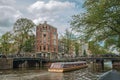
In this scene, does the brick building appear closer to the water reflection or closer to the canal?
the canal

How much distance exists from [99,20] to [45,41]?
2739 inches

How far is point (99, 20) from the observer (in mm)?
17469

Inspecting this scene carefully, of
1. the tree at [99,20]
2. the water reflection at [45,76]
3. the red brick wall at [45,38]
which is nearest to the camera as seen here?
the tree at [99,20]

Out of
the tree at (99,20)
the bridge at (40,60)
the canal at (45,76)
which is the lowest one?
the canal at (45,76)

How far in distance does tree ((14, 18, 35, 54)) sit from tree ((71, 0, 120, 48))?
2093 inches

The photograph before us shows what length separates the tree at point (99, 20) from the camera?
1667 centimetres

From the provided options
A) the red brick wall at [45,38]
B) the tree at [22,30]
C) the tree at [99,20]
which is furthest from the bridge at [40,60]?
A: the tree at [99,20]

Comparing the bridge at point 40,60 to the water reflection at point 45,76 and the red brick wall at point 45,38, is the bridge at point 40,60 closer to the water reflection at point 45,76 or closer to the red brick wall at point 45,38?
the red brick wall at point 45,38

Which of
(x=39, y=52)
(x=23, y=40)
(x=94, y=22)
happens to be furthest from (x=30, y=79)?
(x=39, y=52)

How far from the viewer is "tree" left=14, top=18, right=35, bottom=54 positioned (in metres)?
71.6

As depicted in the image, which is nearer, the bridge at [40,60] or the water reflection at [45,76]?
the water reflection at [45,76]

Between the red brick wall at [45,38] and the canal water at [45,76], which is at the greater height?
the red brick wall at [45,38]

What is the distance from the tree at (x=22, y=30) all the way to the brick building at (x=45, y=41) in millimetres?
11803

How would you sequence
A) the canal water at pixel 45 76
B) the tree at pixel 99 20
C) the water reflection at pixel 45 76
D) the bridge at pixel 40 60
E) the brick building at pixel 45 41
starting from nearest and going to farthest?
the tree at pixel 99 20
the water reflection at pixel 45 76
the canal water at pixel 45 76
the bridge at pixel 40 60
the brick building at pixel 45 41
